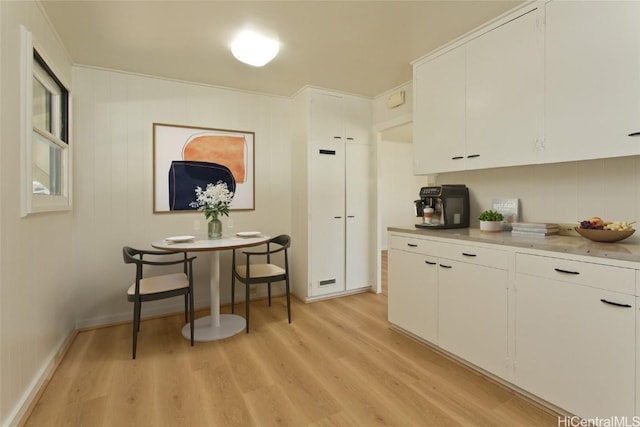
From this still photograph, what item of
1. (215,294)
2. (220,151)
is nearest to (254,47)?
(220,151)

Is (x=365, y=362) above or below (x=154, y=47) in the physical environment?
below

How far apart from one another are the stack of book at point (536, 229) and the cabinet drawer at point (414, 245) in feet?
1.81

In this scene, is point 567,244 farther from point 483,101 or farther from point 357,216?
point 357,216

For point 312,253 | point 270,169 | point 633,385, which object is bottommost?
point 633,385

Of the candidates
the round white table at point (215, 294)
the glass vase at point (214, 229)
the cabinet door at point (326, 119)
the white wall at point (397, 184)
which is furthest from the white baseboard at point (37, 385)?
the white wall at point (397, 184)

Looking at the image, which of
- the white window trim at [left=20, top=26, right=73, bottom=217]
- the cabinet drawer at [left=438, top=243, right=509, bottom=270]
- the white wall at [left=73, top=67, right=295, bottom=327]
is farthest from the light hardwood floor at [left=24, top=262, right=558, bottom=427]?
the white window trim at [left=20, top=26, right=73, bottom=217]

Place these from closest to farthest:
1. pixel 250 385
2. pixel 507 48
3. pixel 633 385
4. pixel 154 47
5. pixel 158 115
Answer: pixel 633 385 < pixel 250 385 < pixel 507 48 < pixel 154 47 < pixel 158 115

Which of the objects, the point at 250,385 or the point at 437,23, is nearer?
the point at 250,385

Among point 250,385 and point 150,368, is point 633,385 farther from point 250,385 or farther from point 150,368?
point 150,368

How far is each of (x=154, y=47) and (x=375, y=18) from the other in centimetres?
188

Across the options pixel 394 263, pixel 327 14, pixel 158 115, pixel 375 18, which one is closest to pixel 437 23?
pixel 375 18

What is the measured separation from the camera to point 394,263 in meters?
2.89

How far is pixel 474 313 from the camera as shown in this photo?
2201 millimetres

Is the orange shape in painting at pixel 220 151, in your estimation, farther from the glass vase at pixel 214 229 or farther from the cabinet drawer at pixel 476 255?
the cabinet drawer at pixel 476 255
